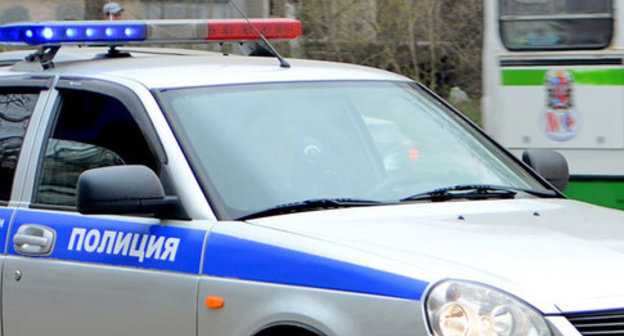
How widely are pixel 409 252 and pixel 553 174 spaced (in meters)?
1.73

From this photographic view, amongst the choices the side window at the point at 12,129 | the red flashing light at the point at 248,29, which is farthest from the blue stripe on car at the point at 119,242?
the red flashing light at the point at 248,29

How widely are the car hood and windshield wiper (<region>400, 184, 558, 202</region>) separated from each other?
0.08m

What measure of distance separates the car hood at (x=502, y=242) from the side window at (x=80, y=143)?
85 cm

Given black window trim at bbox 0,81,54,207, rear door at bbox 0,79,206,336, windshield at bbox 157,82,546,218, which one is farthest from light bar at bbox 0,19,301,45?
windshield at bbox 157,82,546,218

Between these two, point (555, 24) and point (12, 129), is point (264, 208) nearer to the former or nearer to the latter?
point (12, 129)

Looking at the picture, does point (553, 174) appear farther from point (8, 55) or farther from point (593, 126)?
point (593, 126)

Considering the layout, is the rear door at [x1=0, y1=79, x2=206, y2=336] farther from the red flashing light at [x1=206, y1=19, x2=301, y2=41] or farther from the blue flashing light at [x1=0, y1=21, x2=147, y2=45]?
the red flashing light at [x1=206, y1=19, x2=301, y2=41]

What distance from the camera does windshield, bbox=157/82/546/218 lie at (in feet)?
14.8

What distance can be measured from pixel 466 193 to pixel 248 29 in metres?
1.37

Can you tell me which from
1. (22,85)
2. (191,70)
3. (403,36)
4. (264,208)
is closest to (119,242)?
(264,208)

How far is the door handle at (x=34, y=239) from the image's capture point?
15.7 feet

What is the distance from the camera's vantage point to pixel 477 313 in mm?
3658

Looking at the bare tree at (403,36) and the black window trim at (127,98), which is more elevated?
the black window trim at (127,98)

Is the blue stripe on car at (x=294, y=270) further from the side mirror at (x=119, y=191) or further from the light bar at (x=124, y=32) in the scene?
the light bar at (x=124, y=32)
